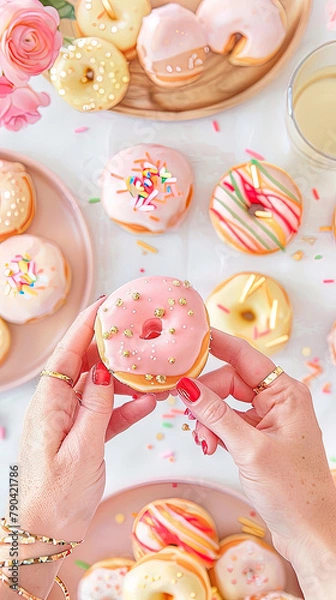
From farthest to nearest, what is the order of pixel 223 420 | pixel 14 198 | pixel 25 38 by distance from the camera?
1. pixel 14 198
2. pixel 25 38
3. pixel 223 420

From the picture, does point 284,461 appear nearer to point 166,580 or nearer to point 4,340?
point 166,580

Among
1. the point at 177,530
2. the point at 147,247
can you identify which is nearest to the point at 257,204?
the point at 147,247

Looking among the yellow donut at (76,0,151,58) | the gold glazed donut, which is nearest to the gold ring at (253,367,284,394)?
the gold glazed donut

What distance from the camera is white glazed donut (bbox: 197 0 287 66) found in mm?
1073

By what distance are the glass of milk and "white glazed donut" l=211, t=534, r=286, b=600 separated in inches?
26.5

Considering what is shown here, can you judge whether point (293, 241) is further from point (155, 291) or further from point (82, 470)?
point (82, 470)

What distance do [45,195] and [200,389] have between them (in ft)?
Result: 1.82

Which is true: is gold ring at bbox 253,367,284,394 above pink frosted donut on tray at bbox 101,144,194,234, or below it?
below

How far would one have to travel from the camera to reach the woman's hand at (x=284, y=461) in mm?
737

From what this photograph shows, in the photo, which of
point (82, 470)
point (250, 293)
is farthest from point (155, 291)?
point (250, 293)

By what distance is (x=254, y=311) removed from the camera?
3.67 ft

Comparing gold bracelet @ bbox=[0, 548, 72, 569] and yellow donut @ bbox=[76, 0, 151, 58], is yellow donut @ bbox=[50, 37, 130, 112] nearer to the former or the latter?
yellow donut @ bbox=[76, 0, 151, 58]

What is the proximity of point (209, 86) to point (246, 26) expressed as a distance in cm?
12

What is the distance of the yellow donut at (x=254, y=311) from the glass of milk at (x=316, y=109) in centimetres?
25
